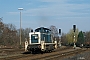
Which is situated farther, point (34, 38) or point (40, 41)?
point (34, 38)

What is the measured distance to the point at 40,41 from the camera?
33.2 m

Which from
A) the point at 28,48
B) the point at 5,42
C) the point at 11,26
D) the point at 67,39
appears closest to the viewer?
the point at 28,48

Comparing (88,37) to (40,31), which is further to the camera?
(88,37)

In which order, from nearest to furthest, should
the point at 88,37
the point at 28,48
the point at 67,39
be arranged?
the point at 28,48 → the point at 88,37 → the point at 67,39

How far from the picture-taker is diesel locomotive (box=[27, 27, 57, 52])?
31891 mm

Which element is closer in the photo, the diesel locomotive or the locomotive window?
the diesel locomotive

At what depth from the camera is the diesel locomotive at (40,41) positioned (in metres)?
31.9

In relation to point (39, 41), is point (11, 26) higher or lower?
higher

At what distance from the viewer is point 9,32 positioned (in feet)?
237

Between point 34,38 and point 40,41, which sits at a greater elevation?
point 34,38

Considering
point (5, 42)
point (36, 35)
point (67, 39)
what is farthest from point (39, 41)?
point (67, 39)

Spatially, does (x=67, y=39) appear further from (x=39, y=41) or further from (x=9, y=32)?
(x=39, y=41)

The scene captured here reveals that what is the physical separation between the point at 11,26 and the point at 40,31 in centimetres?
5506

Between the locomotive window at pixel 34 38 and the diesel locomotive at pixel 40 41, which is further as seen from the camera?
the locomotive window at pixel 34 38
